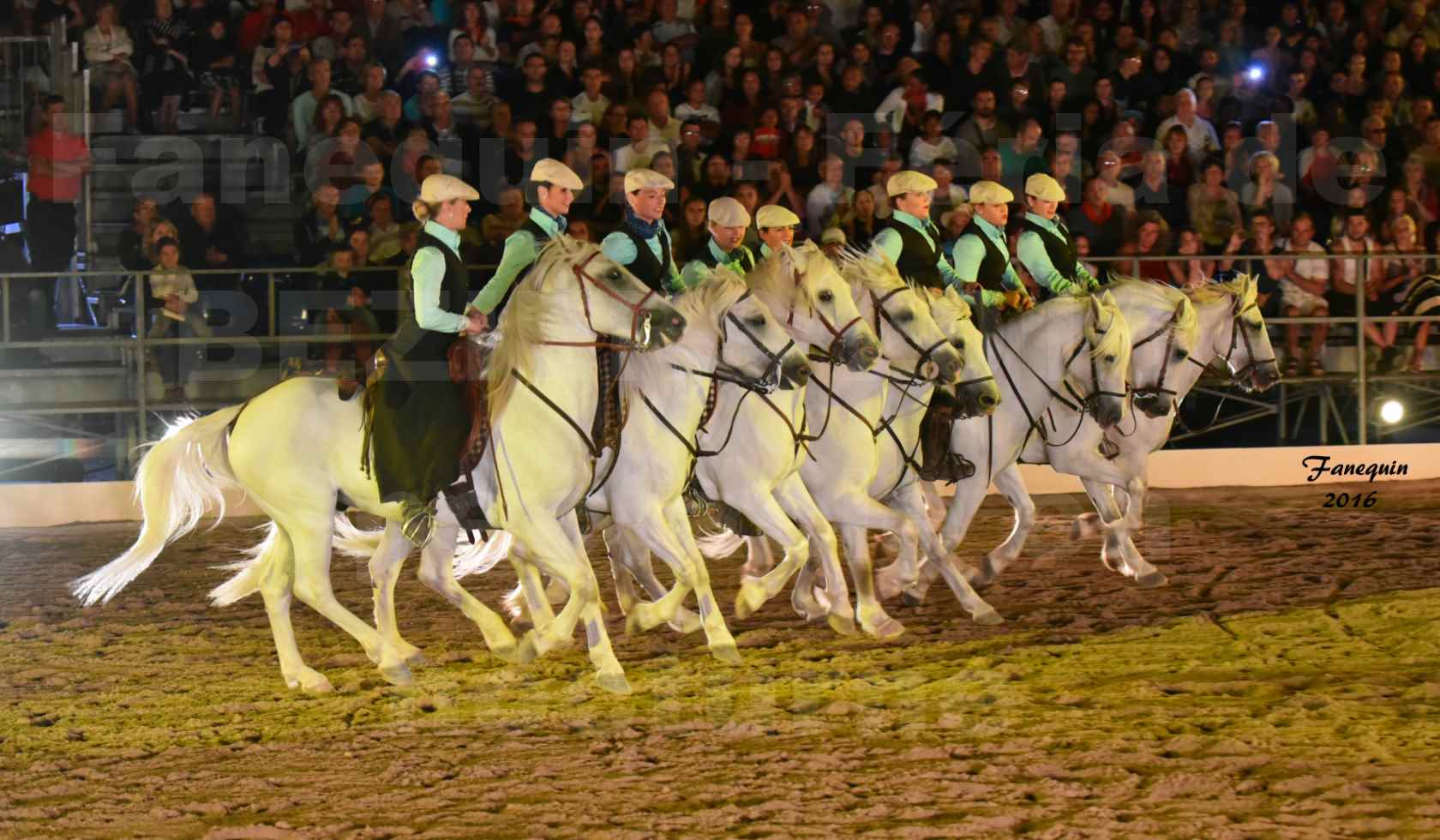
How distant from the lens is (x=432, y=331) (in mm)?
6336

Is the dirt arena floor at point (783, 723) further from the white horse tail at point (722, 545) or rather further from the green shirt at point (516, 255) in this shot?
the green shirt at point (516, 255)

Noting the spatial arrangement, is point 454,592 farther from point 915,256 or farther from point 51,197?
point 51,197

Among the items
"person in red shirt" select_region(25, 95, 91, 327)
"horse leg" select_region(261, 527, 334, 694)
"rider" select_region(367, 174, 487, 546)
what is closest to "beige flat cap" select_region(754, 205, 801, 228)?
"rider" select_region(367, 174, 487, 546)

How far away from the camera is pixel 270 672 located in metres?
6.91

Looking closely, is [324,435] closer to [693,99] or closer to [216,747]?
[216,747]

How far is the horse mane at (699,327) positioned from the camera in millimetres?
6617

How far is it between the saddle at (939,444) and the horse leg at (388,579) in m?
2.44

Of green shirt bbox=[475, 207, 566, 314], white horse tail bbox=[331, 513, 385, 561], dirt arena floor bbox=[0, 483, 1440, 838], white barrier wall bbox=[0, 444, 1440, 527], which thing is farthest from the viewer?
white barrier wall bbox=[0, 444, 1440, 527]

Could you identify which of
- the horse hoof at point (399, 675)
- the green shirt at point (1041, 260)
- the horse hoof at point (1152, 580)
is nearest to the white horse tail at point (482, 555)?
the horse hoof at point (399, 675)

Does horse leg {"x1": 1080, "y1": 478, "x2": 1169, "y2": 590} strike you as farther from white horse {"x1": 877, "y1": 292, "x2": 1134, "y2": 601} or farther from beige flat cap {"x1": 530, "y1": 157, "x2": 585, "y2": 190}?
beige flat cap {"x1": 530, "y1": 157, "x2": 585, "y2": 190}

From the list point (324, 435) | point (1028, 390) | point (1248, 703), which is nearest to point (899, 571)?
point (1028, 390)

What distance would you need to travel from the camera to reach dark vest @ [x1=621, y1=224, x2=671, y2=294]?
285 inches

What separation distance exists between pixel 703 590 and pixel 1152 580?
116 inches

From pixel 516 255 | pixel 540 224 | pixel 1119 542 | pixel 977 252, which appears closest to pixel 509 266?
pixel 516 255
